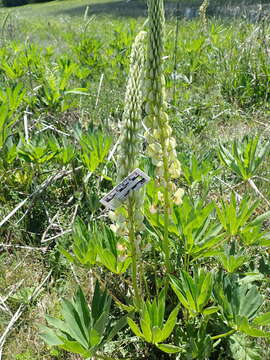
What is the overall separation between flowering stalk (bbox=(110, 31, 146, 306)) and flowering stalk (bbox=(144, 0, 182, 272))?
0.16ft

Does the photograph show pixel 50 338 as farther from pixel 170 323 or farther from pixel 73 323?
pixel 170 323

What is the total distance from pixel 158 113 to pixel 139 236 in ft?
1.55

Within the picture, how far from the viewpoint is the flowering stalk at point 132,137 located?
3.49 feet

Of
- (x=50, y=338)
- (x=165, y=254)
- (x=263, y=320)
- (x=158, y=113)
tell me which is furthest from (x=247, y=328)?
(x=158, y=113)

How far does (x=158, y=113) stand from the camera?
3.96ft

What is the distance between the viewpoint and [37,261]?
217 cm

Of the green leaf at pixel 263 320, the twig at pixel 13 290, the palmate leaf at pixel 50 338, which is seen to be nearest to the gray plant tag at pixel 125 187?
the palmate leaf at pixel 50 338

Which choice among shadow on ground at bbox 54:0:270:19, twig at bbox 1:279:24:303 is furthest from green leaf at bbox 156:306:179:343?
shadow on ground at bbox 54:0:270:19

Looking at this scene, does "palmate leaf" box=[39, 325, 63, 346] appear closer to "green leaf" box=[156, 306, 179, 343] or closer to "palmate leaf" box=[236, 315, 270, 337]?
"green leaf" box=[156, 306, 179, 343]

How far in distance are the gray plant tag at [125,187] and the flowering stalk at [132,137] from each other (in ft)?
0.13

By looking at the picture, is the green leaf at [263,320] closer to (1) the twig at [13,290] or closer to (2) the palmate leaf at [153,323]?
(2) the palmate leaf at [153,323]

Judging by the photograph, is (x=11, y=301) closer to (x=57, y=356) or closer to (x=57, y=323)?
(x=57, y=356)

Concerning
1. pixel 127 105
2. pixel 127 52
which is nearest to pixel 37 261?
pixel 127 105

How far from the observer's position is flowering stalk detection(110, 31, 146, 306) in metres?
1.06
